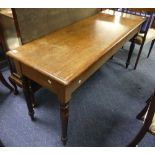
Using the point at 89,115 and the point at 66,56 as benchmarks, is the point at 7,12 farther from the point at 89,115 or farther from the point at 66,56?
the point at 89,115

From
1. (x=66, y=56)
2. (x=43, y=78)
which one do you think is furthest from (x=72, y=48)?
(x=43, y=78)

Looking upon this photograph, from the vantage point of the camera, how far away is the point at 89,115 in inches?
61.1

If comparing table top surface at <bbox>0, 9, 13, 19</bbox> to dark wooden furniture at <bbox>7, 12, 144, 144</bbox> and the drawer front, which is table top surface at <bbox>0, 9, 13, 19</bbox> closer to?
dark wooden furniture at <bbox>7, 12, 144, 144</bbox>

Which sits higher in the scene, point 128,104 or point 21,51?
point 21,51

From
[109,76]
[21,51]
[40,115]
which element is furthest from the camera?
[109,76]

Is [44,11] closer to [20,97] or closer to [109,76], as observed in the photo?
[20,97]

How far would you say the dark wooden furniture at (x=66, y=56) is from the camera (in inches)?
36.2

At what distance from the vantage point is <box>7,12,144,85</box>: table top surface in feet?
3.06

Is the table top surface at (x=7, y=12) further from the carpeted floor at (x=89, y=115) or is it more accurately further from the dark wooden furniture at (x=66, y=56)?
the carpeted floor at (x=89, y=115)

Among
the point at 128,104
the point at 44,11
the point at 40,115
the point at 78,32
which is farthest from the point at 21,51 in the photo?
the point at 128,104

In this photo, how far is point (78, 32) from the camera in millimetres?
1401

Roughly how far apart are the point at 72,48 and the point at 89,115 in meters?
0.71
